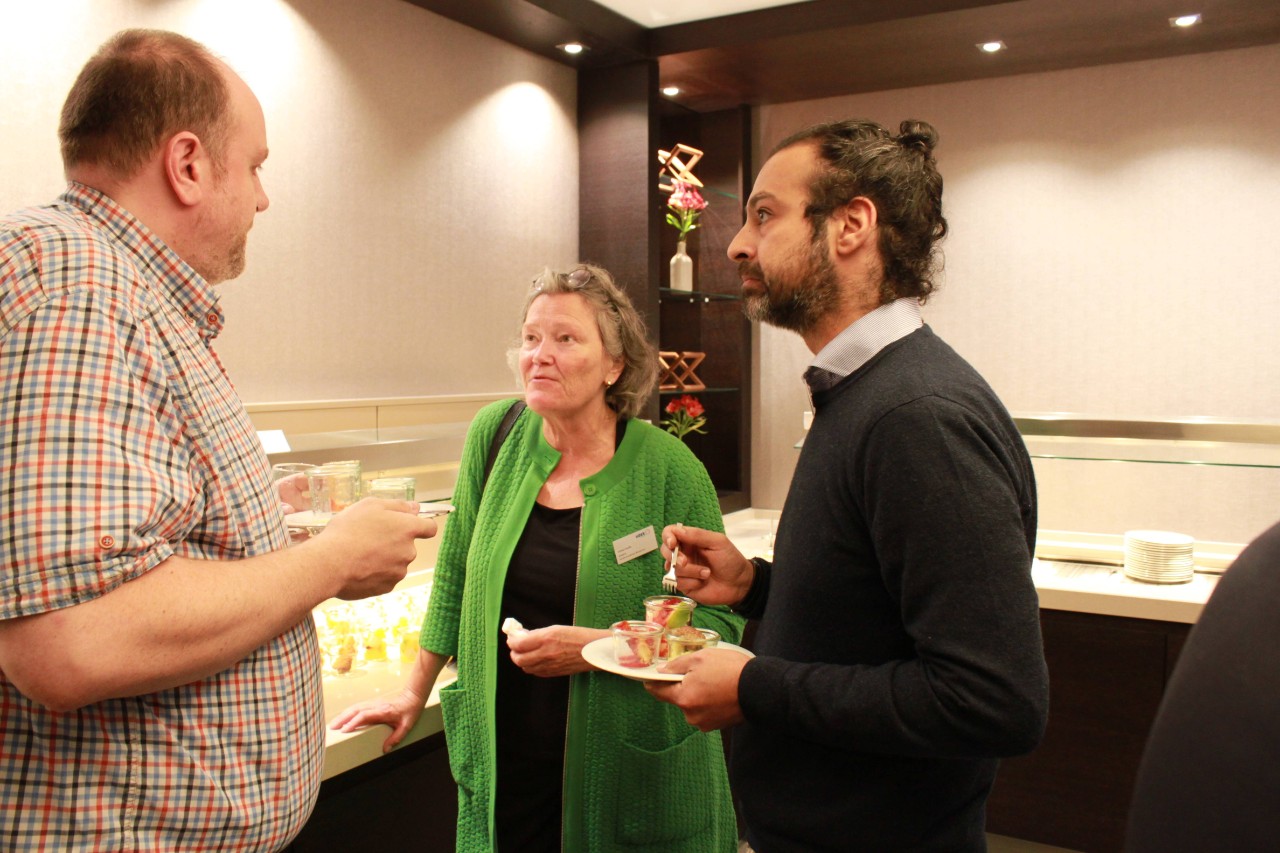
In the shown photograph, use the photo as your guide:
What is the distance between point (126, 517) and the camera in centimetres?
89

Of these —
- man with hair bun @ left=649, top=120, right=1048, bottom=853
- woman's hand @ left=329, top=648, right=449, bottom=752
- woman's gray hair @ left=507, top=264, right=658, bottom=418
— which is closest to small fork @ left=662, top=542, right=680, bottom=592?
man with hair bun @ left=649, top=120, right=1048, bottom=853

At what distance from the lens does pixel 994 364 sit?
4145mm

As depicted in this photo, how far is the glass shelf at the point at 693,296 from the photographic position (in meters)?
4.26

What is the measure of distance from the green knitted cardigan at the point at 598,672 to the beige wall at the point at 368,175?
0.60 m

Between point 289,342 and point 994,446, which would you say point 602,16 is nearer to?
point 289,342

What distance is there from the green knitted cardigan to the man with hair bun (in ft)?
1.66

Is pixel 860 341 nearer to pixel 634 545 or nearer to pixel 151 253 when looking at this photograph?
pixel 634 545

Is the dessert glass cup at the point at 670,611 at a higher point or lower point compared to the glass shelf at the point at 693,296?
lower

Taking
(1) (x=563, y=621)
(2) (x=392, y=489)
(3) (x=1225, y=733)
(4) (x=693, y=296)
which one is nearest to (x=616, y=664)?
(1) (x=563, y=621)

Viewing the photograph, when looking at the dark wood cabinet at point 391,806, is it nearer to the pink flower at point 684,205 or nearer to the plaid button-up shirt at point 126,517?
the plaid button-up shirt at point 126,517

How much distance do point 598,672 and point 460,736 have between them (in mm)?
331

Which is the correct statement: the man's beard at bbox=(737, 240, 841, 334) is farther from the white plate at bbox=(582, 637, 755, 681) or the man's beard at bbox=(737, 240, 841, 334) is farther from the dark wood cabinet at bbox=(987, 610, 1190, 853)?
the dark wood cabinet at bbox=(987, 610, 1190, 853)

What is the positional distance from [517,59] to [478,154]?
456 mm

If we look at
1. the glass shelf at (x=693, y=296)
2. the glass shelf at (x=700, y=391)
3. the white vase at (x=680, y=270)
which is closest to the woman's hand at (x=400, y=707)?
the glass shelf at (x=700, y=391)
